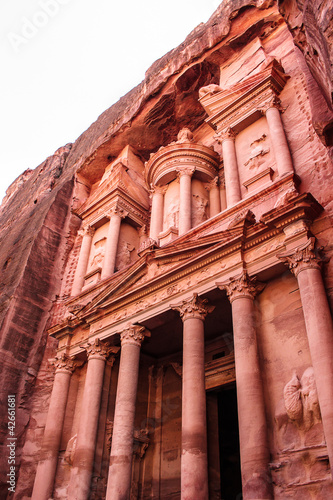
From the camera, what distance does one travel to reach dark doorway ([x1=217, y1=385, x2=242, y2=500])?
1279 centimetres

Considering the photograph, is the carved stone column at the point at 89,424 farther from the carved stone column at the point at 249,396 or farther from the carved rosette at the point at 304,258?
the carved rosette at the point at 304,258

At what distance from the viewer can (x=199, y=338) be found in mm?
10305

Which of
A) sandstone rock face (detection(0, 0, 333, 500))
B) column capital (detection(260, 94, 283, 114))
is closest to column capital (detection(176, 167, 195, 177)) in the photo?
sandstone rock face (detection(0, 0, 333, 500))

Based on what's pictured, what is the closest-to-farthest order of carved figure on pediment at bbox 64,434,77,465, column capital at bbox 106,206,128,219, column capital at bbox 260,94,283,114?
carved figure on pediment at bbox 64,434,77,465, column capital at bbox 260,94,283,114, column capital at bbox 106,206,128,219

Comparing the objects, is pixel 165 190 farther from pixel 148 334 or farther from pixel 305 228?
pixel 305 228

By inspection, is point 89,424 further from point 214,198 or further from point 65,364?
point 214,198

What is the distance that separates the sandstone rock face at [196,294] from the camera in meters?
8.42

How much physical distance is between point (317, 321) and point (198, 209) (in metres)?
8.49

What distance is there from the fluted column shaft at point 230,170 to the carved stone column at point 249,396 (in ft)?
12.4

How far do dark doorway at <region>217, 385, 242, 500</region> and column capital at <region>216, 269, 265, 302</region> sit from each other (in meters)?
3.76

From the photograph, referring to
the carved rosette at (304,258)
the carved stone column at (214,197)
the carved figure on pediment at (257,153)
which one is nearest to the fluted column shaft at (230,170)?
the carved figure on pediment at (257,153)

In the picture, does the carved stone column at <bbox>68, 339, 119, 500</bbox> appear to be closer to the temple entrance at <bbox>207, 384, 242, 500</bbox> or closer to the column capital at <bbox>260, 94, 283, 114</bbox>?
the temple entrance at <bbox>207, 384, 242, 500</bbox>

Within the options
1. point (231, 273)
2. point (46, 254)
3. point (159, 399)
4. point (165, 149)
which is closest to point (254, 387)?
point (231, 273)

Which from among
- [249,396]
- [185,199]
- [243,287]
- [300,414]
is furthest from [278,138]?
[300,414]
